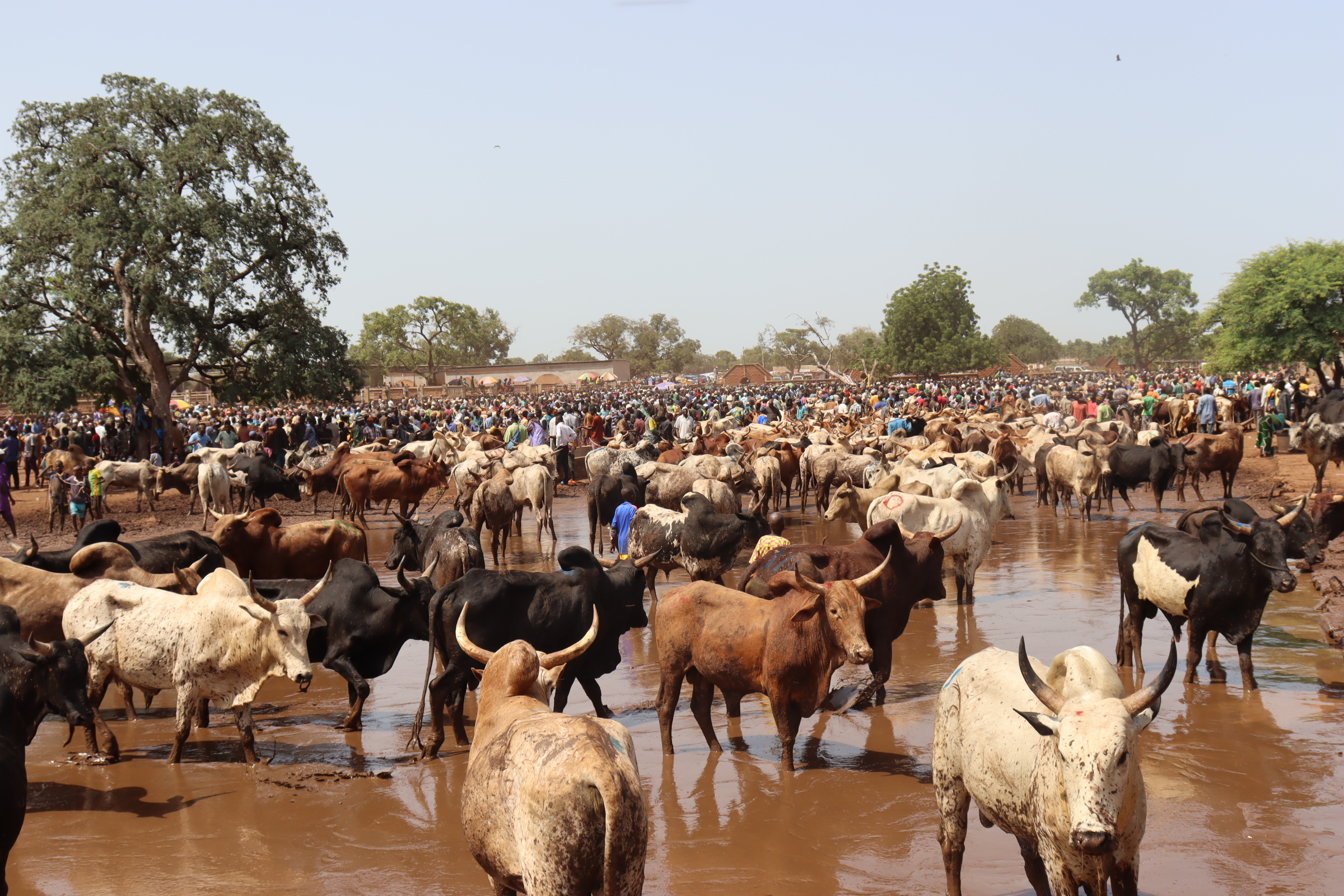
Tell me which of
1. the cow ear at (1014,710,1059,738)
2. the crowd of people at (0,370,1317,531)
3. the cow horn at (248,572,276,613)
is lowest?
the cow horn at (248,572,276,613)

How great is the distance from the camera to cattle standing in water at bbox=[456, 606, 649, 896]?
359cm

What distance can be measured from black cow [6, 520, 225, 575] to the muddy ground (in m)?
1.37

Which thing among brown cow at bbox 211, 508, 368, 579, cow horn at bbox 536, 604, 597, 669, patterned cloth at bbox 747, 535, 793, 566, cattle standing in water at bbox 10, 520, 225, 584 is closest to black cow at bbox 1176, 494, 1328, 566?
patterned cloth at bbox 747, 535, 793, 566

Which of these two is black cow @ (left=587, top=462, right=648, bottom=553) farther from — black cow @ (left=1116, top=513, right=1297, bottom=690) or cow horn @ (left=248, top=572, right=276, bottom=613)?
cow horn @ (left=248, top=572, right=276, bottom=613)

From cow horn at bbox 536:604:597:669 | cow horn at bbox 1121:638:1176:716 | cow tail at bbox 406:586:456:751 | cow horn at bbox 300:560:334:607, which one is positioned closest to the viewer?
cow horn at bbox 1121:638:1176:716

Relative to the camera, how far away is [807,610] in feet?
22.6

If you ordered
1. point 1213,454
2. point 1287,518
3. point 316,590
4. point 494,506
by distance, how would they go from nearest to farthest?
point 316,590 < point 1287,518 < point 494,506 < point 1213,454

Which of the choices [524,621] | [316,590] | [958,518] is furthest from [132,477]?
[524,621]

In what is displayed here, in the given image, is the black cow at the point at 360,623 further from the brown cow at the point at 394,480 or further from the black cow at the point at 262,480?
the black cow at the point at 262,480

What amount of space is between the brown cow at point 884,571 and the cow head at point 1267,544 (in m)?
2.20

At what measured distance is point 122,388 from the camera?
28.7 meters

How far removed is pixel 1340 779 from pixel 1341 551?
28.7 ft

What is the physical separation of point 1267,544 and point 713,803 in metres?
4.99

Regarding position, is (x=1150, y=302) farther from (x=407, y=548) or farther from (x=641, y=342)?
(x=407, y=548)
